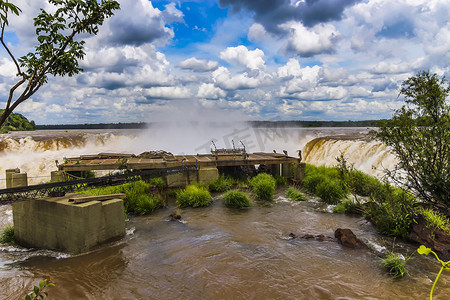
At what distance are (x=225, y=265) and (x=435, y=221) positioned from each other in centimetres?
618

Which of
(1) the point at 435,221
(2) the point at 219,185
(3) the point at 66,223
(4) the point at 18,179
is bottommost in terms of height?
(1) the point at 435,221

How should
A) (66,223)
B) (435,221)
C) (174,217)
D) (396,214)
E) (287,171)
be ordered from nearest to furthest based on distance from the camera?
(66,223), (435,221), (396,214), (174,217), (287,171)

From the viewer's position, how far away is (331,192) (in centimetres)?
1364

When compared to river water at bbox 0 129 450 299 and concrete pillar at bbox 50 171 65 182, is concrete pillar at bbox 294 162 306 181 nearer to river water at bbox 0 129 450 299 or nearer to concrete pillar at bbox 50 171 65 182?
river water at bbox 0 129 450 299

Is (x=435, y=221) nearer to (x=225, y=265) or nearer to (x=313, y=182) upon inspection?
(x=225, y=265)

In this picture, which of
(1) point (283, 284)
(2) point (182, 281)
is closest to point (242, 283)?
(1) point (283, 284)

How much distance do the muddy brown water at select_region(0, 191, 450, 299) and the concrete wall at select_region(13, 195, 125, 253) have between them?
307mm

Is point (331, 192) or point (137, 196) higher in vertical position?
point (137, 196)

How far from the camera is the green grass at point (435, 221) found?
27.1ft

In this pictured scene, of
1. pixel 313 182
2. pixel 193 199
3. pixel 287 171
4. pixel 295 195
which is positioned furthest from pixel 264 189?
pixel 287 171

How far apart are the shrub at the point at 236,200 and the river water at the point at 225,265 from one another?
5.24ft

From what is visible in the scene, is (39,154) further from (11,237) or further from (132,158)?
(11,237)

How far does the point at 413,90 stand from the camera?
9.33 metres

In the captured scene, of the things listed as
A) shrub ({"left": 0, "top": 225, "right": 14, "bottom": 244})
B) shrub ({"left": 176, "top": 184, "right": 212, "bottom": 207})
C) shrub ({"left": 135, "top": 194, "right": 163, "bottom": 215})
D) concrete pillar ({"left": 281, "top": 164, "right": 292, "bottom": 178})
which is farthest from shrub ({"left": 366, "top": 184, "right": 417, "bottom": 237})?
shrub ({"left": 0, "top": 225, "right": 14, "bottom": 244})
